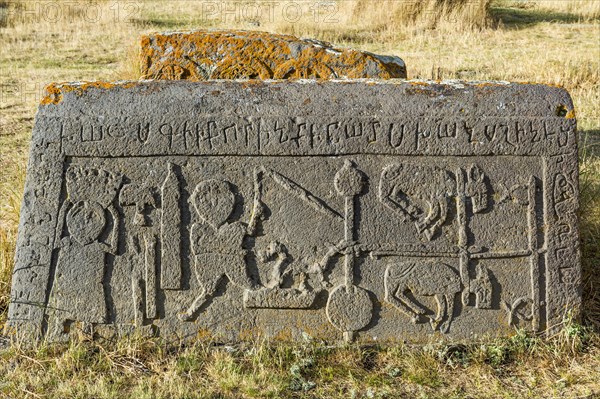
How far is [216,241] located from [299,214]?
1.34 feet

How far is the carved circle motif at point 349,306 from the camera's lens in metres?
3.56

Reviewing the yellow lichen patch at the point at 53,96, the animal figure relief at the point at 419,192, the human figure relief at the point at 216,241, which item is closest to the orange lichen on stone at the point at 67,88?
the yellow lichen patch at the point at 53,96

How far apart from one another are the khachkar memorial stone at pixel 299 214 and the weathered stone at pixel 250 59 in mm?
1468

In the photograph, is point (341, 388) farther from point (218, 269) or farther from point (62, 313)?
point (62, 313)

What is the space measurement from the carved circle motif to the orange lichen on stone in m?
1.39

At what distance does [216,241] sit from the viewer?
3.57 meters

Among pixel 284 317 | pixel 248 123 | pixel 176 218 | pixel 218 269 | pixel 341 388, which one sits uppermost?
pixel 248 123

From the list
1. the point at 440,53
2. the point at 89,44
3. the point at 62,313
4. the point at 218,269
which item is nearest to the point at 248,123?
the point at 218,269

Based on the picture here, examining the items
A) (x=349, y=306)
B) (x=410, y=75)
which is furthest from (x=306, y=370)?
(x=410, y=75)

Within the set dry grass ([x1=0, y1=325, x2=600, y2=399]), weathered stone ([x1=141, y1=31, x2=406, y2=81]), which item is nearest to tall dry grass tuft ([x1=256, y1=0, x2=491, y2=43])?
weathered stone ([x1=141, y1=31, x2=406, y2=81])

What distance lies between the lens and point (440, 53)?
407 inches

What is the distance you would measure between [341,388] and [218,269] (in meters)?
0.79

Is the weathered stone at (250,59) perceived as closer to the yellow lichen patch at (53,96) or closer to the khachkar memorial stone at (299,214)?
the khachkar memorial stone at (299,214)

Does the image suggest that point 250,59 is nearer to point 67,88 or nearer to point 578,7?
point 67,88
